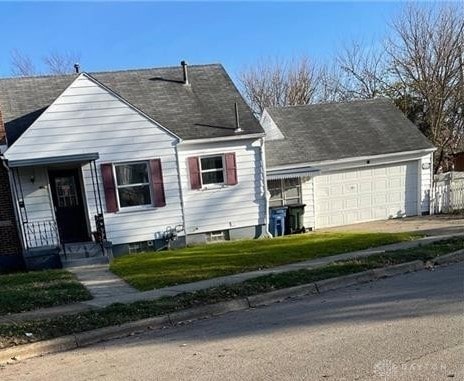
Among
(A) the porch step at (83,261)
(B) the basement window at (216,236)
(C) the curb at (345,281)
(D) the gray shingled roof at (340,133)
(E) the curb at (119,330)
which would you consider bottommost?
(B) the basement window at (216,236)

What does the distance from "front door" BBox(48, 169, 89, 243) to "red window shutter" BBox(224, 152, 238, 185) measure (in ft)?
15.2

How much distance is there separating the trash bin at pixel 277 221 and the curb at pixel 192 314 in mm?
7020

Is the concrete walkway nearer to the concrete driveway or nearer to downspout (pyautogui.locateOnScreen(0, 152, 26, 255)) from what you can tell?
downspout (pyautogui.locateOnScreen(0, 152, 26, 255))

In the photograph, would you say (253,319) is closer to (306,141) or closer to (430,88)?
(306,141)

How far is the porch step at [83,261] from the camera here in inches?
466

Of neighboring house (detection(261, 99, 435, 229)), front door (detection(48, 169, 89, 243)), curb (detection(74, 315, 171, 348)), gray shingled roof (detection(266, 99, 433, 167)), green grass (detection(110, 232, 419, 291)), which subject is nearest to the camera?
curb (detection(74, 315, 171, 348))

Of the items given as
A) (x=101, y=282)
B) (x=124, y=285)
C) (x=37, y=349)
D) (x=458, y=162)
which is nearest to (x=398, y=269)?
(x=124, y=285)

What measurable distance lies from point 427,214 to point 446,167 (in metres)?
8.99

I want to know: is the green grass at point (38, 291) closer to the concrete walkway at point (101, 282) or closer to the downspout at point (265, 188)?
the concrete walkway at point (101, 282)

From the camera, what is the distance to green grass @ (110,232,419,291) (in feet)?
30.8

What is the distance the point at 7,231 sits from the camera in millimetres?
12805

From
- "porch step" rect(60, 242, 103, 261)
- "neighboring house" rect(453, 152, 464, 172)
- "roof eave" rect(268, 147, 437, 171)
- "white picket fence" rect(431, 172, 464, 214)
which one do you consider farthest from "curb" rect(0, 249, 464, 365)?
"neighboring house" rect(453, 152, 464, 172)

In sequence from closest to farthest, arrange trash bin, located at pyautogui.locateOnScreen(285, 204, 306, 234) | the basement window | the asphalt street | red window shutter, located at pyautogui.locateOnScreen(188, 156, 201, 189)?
the asphalt street
red window shutter, located at pyautogui.locateOnScreen(188, 156, 201, 189)
the basement window
trash bin, located at pyautogui.locateOnScreen(285, 204, 306, 234)

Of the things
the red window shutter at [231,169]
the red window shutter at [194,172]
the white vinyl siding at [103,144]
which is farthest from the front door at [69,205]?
the red window shutter at [231,169]
